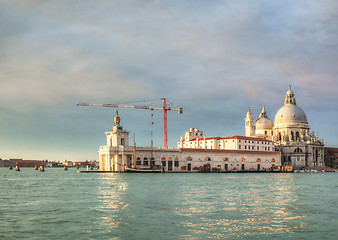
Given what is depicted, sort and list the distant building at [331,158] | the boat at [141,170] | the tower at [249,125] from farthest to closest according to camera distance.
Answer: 1. the distant building at [331,158]
2. the tower at [249,125]
3. the boat at [141,170]

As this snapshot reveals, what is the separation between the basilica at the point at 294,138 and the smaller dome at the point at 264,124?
933 mm

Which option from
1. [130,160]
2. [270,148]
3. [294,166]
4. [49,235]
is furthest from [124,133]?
[49,235]

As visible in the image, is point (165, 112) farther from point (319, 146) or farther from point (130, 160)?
point (319, 146)

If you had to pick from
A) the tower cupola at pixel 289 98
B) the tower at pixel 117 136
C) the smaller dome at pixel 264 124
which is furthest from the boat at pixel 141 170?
the tower cupola at pixel 289 98

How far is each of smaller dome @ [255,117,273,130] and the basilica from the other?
0.93 meters

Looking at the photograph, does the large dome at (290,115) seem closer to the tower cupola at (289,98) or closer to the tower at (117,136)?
the tower cupola at (289,98)

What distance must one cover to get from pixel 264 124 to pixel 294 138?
13.3 metres

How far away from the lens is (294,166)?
12619 centimetres

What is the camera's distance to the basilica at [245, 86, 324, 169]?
12812 centimetres

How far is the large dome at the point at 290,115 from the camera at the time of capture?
433 feet

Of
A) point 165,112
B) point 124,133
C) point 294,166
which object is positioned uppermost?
point 165,112

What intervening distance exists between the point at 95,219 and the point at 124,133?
69.0m

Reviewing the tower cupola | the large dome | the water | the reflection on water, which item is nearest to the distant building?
the large dome

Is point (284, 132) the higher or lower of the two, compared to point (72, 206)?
higher
